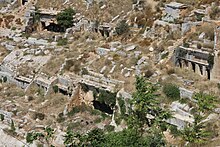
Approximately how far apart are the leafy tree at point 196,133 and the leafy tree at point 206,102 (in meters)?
1.72

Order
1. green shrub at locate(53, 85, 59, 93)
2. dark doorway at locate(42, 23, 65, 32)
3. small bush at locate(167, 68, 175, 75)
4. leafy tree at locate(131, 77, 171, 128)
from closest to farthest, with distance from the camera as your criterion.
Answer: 1. leafy tree at locate(131, 77, 171, 128)
2. small bush at locate(167, 68, 175, 75)
3. green shrub at locate(53, 85, 59, 93)
4. dark doorway at locate(42, 23, 65, 32)

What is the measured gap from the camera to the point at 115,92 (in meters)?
42.9

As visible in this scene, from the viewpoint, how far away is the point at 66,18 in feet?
189

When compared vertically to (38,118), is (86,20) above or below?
above

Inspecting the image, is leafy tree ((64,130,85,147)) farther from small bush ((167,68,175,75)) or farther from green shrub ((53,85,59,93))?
small bush ((167,68,175,75))

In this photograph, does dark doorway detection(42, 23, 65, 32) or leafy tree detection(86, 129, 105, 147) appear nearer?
leafy tree detection(86, 129, 105, 147)

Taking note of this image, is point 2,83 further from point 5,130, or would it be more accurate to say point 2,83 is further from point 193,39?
point 193,39

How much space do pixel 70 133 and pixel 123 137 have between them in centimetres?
432

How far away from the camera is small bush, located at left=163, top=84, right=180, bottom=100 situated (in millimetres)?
→ 40500

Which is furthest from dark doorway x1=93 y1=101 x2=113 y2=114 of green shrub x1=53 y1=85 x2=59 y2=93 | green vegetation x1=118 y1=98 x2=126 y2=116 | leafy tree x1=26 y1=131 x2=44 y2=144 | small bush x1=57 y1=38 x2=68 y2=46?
small bush x1=57 y1=38 x2=68 y2=46

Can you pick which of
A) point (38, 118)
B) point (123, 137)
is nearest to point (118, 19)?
point (38, 118)

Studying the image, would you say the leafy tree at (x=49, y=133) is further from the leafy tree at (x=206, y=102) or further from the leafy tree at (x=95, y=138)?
the leafy tree at (x=206, y=102)

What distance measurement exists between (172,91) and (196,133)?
5.79 meters

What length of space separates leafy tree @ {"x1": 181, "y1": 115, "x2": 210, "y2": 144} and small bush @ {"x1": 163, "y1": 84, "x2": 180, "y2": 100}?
4245 mm
